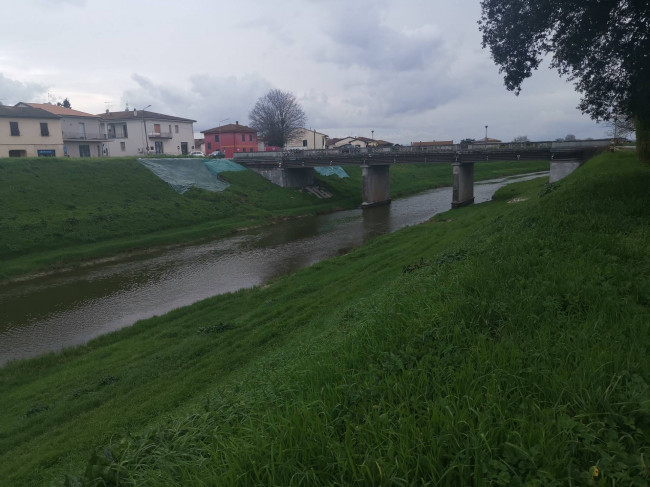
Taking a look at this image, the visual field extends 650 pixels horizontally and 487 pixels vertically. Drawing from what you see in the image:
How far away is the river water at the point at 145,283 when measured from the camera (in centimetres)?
1959

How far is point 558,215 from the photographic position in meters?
12.7

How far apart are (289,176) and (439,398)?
61.0 m

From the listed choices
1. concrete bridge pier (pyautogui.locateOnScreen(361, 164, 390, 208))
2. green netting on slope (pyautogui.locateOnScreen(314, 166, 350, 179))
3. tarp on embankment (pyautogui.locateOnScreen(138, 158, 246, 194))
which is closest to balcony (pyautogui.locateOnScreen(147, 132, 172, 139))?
tarp on embankment (pyautogui.locateOnScreen(138, 158, 246, 194))

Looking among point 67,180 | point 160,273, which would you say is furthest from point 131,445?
point 67,180

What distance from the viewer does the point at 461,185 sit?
5188cm

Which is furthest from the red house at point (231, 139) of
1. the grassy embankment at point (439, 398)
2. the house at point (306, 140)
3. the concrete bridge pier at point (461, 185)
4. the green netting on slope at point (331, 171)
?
the grassy embankment at point (439, 398)

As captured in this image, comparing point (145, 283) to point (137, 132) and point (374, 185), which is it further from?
point (137, 132)

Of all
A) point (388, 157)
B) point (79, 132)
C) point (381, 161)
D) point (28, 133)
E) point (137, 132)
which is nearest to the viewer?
point (388, 157)

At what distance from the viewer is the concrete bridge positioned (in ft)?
158

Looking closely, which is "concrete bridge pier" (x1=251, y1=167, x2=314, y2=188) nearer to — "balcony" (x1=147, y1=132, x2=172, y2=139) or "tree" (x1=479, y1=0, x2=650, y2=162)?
"balcony" (x1=147, y1=132, x2=172, y2=139)

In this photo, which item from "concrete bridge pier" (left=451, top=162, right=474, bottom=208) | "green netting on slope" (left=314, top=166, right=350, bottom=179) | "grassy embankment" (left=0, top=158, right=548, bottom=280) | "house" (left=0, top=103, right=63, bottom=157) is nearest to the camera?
"grassy embankment" (left=0, top=158, right=548, bottom=280)

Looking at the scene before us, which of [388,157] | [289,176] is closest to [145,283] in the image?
[388,157]

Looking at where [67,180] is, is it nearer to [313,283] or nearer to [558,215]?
[313,283]

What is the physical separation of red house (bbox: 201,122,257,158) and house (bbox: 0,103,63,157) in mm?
41315
